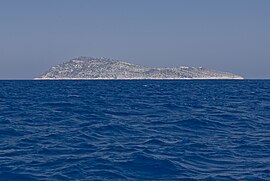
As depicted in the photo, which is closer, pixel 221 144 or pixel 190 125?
pixel 221 144

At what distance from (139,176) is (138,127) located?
33.5ft

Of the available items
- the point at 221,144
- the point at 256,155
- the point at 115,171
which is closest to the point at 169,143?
the point at 221,144

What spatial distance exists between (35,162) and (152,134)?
7.63 m

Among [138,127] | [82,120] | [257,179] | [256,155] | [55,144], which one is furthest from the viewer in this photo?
[82,120]

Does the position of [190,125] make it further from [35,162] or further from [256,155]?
[35,162]

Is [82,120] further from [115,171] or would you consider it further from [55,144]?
[115,171]

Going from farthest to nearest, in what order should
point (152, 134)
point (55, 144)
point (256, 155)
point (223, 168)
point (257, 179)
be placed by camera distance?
point (152, 134)
point (55, 144)
point (256, 155)
point (223, 168)
point (257, 179)

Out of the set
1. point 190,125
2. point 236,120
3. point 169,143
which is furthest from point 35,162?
point 236,120

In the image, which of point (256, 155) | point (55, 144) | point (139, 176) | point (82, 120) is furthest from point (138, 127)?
point (139, 176)

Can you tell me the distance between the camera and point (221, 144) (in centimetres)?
1872

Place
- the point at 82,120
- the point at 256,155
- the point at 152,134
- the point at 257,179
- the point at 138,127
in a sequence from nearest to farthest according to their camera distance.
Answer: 1. the point at 257,179
2. the point at 256,155
3. the point at 152,134
4. the point at 138,127
5. the point at 82,120

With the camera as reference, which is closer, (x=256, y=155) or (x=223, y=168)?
(x=223, y=168)

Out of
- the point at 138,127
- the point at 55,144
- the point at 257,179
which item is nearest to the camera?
the point at 257,179

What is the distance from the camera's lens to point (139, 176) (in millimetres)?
13422
